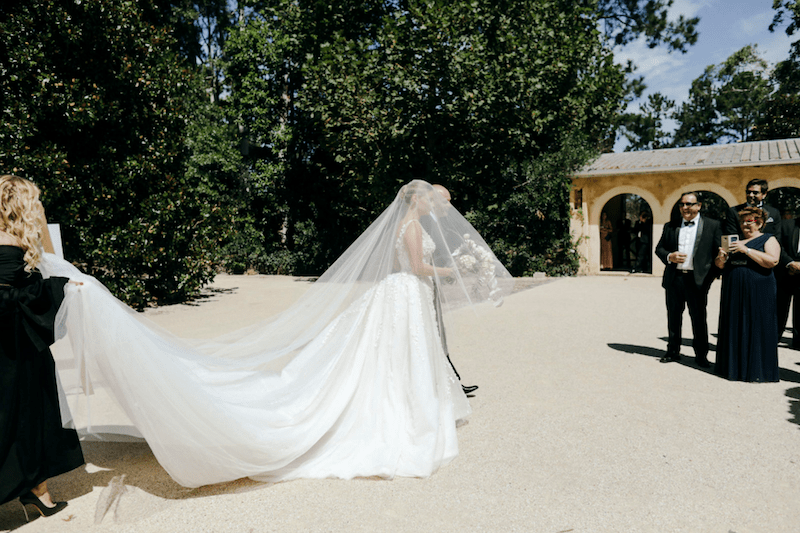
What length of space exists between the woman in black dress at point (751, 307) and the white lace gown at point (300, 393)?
3.40 meters

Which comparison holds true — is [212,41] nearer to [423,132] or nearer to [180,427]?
[423,132]

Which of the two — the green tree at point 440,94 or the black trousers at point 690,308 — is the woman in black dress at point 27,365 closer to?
the black trousers at point 690,308

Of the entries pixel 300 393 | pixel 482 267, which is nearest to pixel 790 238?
pixel 482 267

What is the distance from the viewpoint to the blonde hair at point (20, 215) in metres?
3.19

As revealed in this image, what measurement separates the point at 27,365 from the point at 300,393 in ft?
5.55

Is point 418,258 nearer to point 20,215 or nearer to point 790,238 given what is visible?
point 20,215

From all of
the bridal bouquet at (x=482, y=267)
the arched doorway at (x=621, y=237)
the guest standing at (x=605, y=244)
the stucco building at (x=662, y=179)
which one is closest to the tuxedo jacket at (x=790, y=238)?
the bridal bouquet at (x=482, y=267)

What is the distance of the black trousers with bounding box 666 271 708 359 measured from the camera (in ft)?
20.8

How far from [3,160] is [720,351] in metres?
11.6

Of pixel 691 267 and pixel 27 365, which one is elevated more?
pixel 691 267

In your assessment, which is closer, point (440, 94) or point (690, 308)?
point (690, 308)

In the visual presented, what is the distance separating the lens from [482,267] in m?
4.23

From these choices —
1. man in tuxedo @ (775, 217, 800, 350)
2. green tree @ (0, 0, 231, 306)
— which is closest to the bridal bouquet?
man in tuxedo @ (775, 217, 800, 350)

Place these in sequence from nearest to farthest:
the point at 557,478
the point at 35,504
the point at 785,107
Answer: the point at 35,504
the point at 557,478
the point at 785,107
